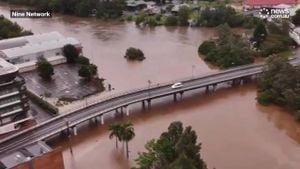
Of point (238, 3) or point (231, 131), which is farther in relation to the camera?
point (238, 3)

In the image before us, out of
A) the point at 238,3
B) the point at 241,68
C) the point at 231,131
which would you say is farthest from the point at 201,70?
the point at 238,3

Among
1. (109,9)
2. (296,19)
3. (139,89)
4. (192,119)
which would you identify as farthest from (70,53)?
(296,19)

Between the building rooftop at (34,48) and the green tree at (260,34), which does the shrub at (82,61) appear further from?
the green tree at (260,34)

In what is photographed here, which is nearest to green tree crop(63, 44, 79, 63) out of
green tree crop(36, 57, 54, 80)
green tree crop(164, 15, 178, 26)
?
green tree crop(36, 57, 54, 80)

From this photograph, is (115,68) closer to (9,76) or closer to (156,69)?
(156,69)

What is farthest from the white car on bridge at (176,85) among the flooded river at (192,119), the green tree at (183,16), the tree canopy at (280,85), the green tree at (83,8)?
the green tree at (83,8)
